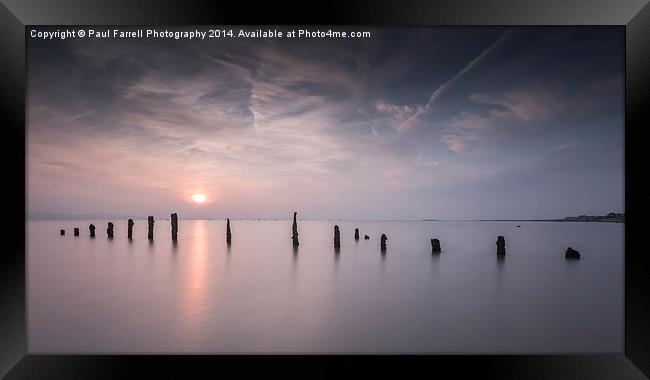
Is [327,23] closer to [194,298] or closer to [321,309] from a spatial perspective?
[321,309]

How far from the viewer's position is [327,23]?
13.5ft

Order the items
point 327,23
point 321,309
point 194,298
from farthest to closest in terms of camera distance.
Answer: point 194,298 < point 321,309 < point 327,23

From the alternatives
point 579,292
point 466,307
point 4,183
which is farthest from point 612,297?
point 4,183

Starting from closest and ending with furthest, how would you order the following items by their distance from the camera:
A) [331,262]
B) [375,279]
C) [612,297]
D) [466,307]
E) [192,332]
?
[192,332] → [466,307] → [612,297] → [375,279] → [331,262]

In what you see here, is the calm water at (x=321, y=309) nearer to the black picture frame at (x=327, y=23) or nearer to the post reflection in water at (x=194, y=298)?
the post reflection in water at (x=194, y=298)

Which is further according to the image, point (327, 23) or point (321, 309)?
point (321, 309)

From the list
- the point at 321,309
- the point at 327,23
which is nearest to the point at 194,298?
the point at 321,309

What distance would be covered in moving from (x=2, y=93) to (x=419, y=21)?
4438mm

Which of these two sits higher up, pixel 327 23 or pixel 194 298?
pixel 327 23

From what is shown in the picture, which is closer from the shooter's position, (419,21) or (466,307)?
(419,21)

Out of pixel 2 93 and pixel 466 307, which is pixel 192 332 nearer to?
pixel 2 93

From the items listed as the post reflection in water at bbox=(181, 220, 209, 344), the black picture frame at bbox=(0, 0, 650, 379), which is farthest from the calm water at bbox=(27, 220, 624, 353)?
the black picture frame at bbox=(0, 0, 650, 379)

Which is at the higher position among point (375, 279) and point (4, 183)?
point (4, 183)

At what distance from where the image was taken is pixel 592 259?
1969cm
